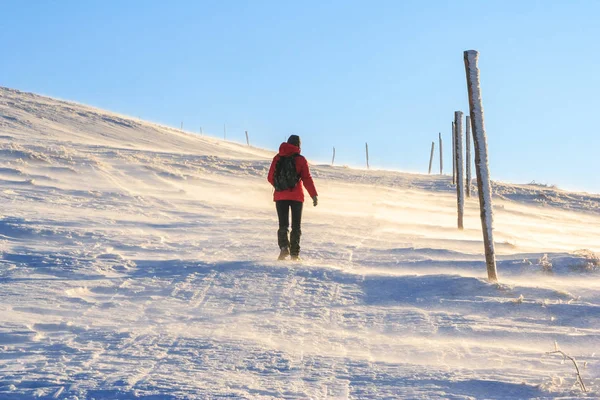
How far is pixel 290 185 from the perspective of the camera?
395 inches

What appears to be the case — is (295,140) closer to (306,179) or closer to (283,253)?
(306,179)

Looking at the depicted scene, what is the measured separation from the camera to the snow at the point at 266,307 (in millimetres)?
5289

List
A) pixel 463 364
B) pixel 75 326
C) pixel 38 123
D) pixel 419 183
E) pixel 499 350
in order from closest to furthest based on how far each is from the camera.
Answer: pixel 463 364
pixel 499 350
pixel 75 326
pixel 419 183
pixel 38 123

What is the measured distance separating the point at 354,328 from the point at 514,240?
893 cm

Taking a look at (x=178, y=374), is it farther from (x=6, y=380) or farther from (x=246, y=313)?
(x=246, y=313)

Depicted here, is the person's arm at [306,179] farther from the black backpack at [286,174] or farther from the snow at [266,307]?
the snow at [266,307]

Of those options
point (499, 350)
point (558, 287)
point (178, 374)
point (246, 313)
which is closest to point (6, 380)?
point (178, 374)

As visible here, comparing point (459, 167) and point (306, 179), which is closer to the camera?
Answer: point (306, 179)

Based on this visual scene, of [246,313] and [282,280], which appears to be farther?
[282,280]

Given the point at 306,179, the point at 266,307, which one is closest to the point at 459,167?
the point at 306,179

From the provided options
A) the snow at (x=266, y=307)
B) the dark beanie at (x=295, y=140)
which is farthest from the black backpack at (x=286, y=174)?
the snow at (x=266, y=307)

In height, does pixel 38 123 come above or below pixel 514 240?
above

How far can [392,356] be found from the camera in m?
6.03

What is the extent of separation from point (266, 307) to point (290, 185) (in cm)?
275
